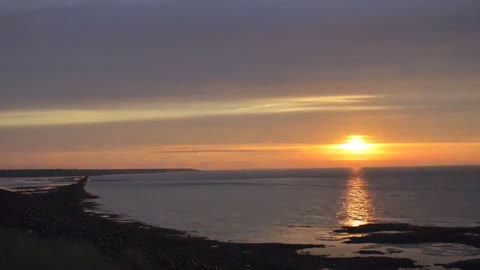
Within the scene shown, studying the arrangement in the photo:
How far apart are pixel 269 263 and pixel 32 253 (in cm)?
1269

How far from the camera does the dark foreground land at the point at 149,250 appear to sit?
57.4ft

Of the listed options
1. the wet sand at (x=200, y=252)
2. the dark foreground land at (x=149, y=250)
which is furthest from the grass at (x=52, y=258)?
the wet sand at (x=200, y=252)

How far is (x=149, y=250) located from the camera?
2738cm

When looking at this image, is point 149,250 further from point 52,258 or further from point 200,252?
point 52,258

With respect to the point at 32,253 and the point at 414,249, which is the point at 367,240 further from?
the point at 32,253

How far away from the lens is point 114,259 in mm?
19719

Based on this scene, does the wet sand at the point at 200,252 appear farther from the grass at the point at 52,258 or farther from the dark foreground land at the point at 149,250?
the grass at the point at 52,258

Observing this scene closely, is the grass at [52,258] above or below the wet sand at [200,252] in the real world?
above

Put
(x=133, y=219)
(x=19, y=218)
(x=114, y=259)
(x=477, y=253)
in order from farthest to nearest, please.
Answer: (x=133, y=219) < (x=19, y=218) < (x=477, y=253) < (x=114, y=259)

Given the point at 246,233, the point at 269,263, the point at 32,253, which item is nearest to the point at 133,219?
the point at 246,233

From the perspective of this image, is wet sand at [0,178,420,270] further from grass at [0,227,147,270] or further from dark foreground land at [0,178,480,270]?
grass at [0,227,147,270]

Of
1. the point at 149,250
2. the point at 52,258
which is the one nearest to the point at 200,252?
the point at 149,250

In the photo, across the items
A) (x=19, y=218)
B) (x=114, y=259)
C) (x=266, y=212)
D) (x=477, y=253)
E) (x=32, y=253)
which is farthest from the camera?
(x=266, y=212)

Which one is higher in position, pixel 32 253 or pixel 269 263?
pixel 32 253
